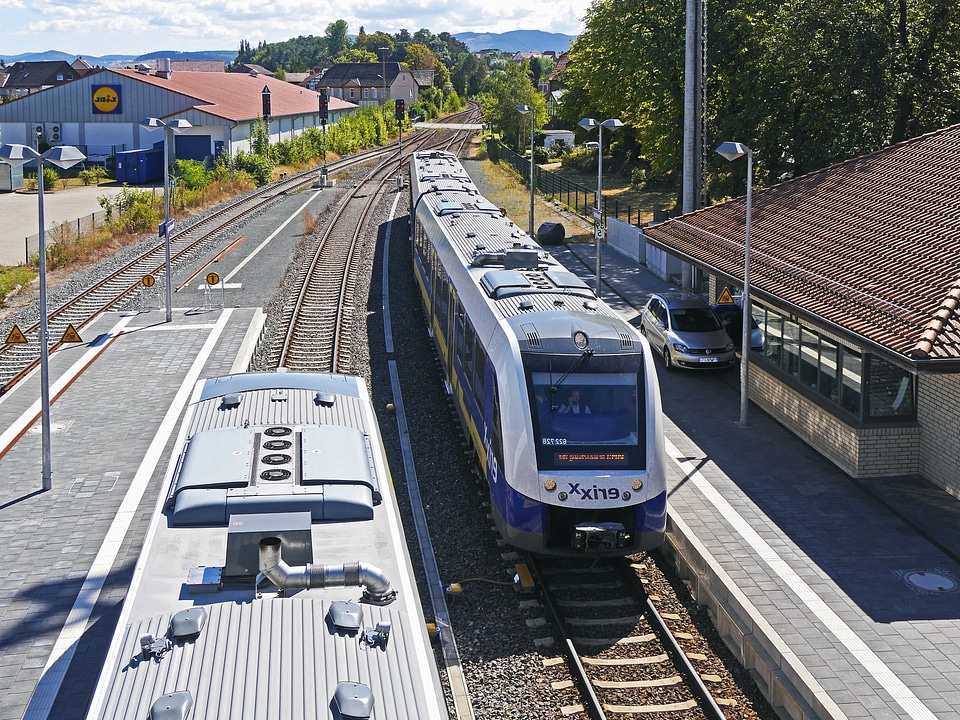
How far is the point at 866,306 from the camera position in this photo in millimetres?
15312

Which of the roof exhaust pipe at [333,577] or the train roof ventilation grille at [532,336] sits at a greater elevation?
the train roof ventilation grille at [532,336]

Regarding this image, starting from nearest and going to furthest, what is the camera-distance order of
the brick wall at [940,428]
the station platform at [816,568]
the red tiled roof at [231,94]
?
the station platform at [816,568] < the brick wall at [940,428] < the red tiled roof at [231,94]

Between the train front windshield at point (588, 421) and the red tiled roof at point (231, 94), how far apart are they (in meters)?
50.0

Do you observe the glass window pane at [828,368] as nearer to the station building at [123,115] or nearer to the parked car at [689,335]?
the parked car at [689,335]

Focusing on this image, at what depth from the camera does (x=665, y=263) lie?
33094mm

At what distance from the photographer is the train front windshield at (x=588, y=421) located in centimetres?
1231

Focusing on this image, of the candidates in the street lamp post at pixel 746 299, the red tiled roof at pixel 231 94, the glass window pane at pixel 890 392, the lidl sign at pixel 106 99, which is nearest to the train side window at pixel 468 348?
the street lamp post at pixel 746 299

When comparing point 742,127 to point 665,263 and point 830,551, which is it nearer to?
point 665,263

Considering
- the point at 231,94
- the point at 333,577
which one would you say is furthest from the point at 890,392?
the point at 231,94

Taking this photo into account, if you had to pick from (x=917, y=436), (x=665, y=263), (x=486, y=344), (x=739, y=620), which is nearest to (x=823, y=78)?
(x=665, y=263)

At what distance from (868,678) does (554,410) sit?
4.55 meters

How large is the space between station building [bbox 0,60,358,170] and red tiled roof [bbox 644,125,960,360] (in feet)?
136

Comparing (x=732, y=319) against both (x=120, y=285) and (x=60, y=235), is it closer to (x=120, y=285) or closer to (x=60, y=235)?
(x=120, y=285)

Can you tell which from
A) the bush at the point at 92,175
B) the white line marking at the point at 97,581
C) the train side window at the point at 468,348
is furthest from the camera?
the bush at the point at 92,175
